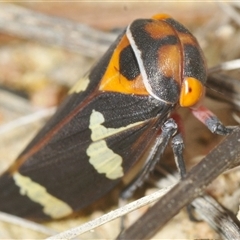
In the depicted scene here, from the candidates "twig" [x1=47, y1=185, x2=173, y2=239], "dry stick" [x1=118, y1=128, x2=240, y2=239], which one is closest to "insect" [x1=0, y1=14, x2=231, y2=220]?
"twig" [x1=47, y1=185, x2=173, y2=239]

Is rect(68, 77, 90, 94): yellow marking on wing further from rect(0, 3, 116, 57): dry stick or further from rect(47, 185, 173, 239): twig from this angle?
rect(0, 3, 116, 57): dry stick

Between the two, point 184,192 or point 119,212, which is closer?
point 184,192

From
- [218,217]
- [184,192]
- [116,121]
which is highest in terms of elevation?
[184,192]

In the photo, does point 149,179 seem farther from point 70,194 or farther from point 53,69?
point 53,69

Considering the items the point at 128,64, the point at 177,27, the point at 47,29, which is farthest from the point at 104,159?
the point at 47,29

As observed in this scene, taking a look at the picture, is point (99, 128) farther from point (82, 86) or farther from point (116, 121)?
point (82, 86)

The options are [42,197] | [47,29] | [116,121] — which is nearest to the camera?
[116,121]
